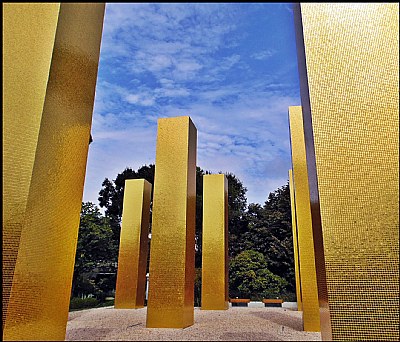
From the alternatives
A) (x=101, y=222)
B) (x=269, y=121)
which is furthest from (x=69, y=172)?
(x=269, y=121)

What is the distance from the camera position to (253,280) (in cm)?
1648

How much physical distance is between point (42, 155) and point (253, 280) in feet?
47.1

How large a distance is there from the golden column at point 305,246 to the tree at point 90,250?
10921 mm

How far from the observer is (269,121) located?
82.4 feet

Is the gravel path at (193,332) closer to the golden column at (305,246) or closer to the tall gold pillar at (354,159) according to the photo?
the golden column at (305,246)

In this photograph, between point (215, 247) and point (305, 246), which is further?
point (215, 247)

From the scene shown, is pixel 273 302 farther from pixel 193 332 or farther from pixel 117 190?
pixel 117 190

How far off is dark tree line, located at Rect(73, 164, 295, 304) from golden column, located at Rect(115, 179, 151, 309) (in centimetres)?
382

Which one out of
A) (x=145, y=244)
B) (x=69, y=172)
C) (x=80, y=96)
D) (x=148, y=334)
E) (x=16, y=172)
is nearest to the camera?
(x=16, y=172)

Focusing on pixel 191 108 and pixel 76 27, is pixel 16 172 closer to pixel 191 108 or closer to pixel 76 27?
pixel 76 27

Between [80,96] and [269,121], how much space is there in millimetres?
21558

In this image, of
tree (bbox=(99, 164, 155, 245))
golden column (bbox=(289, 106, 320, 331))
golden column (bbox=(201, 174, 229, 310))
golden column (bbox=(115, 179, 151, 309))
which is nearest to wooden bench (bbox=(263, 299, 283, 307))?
golden column (bbox=(201, 174, 229, 310))

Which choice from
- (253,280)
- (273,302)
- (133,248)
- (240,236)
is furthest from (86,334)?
(240,236)

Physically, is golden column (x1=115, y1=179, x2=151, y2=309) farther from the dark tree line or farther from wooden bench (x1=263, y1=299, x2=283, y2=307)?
wooden bench (x1=263, y1=299, x2=283, y2=307)
